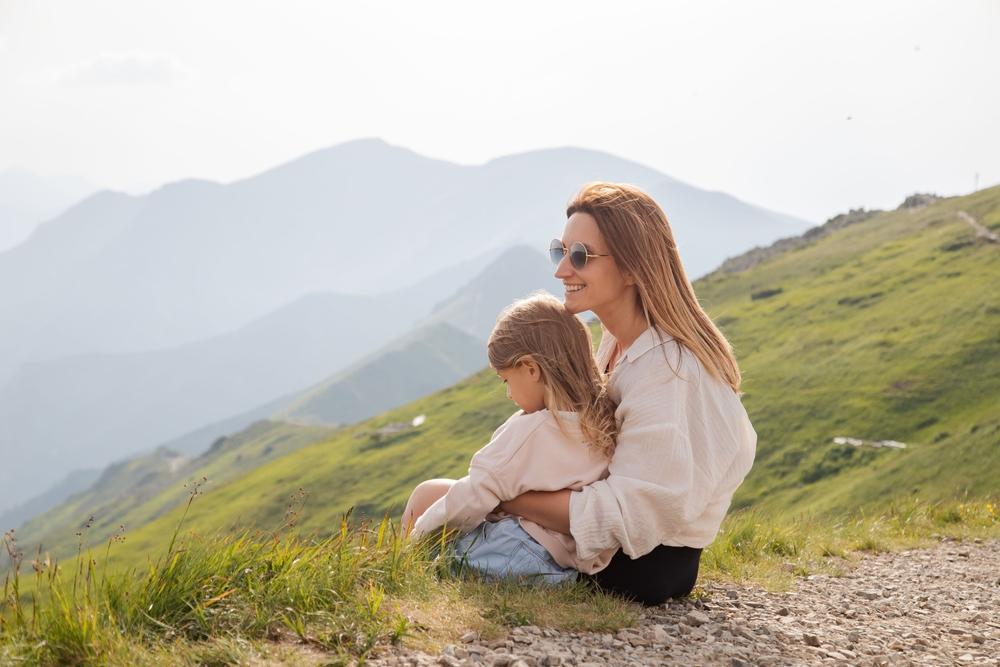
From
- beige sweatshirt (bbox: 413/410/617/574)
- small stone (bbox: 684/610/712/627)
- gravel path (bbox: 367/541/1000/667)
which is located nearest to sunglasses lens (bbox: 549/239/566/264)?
beige sweatshirt (bbox: 413/410/617/574)

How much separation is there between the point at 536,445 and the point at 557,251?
1632 millimetres

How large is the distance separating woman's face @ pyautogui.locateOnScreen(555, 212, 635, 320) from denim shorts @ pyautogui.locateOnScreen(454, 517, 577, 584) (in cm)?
179

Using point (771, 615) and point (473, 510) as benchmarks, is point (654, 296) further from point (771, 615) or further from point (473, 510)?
point (771, 615)

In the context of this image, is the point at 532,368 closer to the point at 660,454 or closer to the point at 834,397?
the point at 660,454

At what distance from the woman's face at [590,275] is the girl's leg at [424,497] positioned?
1744 mm

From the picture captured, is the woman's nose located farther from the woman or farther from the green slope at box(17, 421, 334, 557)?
the green slope at box(17, 421, 334, 557)

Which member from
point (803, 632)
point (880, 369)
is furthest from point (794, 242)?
point (803, 632)

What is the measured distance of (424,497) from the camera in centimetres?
731

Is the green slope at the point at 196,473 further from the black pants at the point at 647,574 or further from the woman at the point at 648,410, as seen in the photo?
the woman at the point at 648,410

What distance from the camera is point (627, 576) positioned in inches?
282

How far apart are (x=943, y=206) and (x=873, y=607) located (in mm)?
109664

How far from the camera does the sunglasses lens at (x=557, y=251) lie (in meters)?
7.24

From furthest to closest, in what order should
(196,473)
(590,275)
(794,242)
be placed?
(196,473) < (794,242) < (590,275)

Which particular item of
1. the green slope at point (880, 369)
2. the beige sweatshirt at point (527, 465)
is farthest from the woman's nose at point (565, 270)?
the green slope at point (880, 369)
